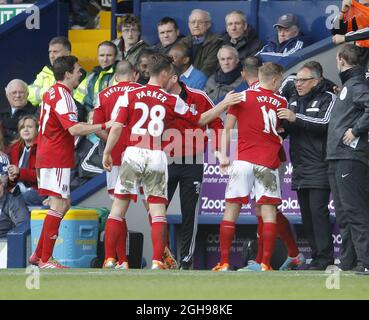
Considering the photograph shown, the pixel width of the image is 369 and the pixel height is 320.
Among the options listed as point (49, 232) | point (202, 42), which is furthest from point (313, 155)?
point (202, 42)

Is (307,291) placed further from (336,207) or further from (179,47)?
(179,47)

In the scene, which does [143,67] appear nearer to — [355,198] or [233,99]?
[233,99]

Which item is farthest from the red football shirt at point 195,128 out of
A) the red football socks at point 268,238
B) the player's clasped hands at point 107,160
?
the red football socks at point 268,238

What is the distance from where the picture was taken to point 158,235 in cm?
1312

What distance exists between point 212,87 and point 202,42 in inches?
36.6

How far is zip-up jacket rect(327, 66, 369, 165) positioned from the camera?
1262 cm

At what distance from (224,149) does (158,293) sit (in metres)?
2.49

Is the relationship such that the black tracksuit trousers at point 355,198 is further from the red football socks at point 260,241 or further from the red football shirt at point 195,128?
the red football shirt at point 195,128

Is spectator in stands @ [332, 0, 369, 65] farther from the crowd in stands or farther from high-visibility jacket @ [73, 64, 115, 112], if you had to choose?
high-visibility jacket @ [73, 64, 115, 112]

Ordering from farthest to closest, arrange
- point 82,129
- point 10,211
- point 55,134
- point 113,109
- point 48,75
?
point 48,75 < point 10,211 < point 113,109 < point 55,134 < point 82,129

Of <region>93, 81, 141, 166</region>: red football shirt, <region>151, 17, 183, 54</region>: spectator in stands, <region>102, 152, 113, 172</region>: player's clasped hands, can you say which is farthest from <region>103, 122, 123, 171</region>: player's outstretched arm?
<region>151, 17, 183, 54</region>: spectator in stands

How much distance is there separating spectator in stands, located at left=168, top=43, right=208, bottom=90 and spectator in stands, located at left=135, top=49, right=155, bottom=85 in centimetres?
27

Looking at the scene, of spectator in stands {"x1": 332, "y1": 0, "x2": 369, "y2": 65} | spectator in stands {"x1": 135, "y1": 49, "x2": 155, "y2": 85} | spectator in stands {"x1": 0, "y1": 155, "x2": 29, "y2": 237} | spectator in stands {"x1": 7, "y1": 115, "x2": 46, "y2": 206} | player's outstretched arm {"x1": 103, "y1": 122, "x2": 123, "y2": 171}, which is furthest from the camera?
spectator in stands {"x1": 7, "y1": 115, "x2": 46, "y2": 206}
